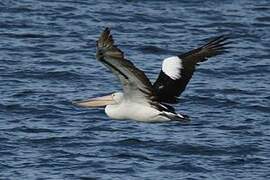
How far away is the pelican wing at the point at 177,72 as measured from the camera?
14.1 metres

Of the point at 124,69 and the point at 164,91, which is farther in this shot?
the point at 164,91

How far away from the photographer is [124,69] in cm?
1297

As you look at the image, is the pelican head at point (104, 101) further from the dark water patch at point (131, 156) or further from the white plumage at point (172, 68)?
the dark water patch at point (131, 156)

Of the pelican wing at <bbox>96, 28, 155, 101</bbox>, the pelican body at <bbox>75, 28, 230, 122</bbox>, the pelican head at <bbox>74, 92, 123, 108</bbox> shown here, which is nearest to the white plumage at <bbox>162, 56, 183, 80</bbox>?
the pelican body at <bbox>75, 28, 230, 122</bbox>

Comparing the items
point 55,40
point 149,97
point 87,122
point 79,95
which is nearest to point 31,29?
point 55,40

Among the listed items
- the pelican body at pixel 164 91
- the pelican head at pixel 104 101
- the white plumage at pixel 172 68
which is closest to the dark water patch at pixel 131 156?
the pelican head at pixel 104 101

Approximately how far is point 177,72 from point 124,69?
1336 millimetres

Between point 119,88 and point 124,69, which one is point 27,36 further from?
point 124,69

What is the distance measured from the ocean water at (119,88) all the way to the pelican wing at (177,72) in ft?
6.53

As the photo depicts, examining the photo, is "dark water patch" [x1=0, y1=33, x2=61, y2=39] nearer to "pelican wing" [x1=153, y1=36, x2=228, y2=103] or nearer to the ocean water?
the ocean water

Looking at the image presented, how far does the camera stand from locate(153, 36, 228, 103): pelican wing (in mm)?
14133

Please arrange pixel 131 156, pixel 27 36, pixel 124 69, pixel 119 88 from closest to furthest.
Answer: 1. pixel 124 69
2. pixel 131 156
3. pixel 119 88
4. pixel 27 36

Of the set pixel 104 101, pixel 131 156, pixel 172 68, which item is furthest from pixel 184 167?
pixel 172 68

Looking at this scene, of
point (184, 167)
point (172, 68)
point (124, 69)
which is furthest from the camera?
point (184, 167)
